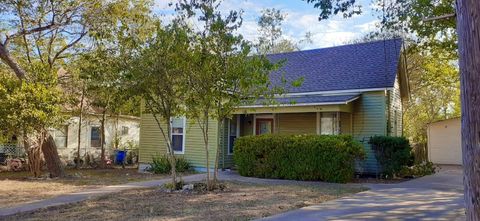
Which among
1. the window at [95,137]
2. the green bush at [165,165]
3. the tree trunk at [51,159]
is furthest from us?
the window at [95,137]

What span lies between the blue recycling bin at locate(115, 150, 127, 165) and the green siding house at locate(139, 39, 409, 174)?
427 centimetres

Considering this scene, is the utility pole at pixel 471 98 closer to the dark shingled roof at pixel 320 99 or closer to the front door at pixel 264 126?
the dark shingled roof at pixel 320 99

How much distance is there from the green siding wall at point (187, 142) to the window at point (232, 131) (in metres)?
0.83

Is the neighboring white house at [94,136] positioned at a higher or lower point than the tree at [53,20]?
lower

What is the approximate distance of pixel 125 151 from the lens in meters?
23.3

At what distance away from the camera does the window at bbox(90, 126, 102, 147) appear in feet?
79.4

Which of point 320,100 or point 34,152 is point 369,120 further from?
point 34,152

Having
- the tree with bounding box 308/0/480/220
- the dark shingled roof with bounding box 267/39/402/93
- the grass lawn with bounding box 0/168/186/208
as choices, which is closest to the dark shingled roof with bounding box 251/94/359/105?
the dark shingled roof with bounding box 267/39/402/93

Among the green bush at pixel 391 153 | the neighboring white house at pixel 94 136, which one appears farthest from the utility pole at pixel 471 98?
the neighboring white house at pixel 94 136

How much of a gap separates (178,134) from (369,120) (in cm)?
767

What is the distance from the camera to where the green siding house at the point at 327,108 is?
1526cm

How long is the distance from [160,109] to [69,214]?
11.7 feet

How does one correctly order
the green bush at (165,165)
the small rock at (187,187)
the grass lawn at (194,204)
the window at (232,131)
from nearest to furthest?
the grass lawn at (194,204) → the small rock at (187,187) → the green bush at (165,165) → the window at (232,131)

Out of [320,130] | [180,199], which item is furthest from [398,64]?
[180,199]
